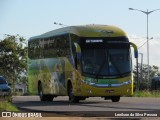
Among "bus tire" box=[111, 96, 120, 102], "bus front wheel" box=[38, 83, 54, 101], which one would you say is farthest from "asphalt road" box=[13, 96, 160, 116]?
"bus front wheel" box=[38, 83, 54, 101]

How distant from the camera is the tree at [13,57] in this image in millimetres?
81875

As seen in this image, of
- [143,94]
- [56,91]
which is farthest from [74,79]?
[143,94]

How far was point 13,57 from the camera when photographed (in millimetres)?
83438

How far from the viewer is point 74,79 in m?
31.8

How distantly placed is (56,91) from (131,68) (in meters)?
5.22

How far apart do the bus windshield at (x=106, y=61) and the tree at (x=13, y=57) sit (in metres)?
50.8

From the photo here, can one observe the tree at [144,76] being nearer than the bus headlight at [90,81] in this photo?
No

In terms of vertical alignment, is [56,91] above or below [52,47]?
below

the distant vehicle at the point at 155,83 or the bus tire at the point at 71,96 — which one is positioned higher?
the bus tire at the point at 71,96

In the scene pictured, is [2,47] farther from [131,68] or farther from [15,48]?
[131,68]

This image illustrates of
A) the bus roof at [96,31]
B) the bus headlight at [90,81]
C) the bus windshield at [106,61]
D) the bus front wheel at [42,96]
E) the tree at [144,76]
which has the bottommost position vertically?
the tree at [144,76]

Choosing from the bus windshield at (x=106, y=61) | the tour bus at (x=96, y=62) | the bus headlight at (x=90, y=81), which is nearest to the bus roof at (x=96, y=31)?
the tour bus at (x=96, y=62)

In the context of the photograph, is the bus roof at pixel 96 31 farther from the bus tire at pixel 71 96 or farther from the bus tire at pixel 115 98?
the bus tire at pixel 115 98

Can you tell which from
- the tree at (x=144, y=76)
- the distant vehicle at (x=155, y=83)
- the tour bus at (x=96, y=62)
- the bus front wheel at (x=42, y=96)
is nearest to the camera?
the tour bus at (x=96, y=62)
